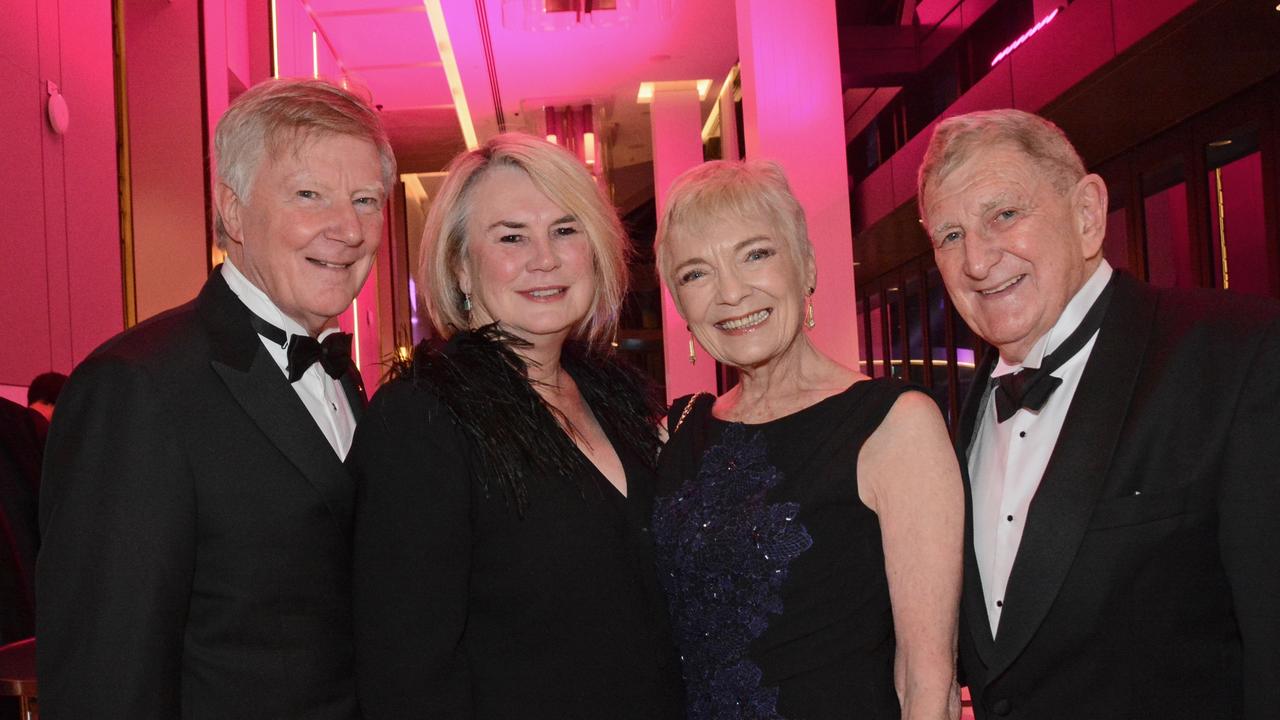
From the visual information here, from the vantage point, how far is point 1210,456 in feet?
5.65

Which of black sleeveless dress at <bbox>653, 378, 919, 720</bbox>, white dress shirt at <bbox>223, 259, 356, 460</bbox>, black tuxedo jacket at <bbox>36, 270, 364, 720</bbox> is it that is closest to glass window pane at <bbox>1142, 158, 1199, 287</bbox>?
black sleeveless dress at <bbox>653, 378, 919, 720</bbox>

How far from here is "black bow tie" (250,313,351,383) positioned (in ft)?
6.44

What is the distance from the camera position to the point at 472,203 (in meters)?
2.17

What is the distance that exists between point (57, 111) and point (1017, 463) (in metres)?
4.75

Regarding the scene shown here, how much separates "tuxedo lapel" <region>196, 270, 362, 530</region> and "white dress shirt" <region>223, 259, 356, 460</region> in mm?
46

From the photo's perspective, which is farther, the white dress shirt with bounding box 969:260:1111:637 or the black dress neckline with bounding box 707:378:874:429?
the black dress neckline with bounding box 707:378:874:429

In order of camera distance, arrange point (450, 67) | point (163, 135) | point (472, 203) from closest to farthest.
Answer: point (472, 203) → point (163, 135) → point (450, 67)

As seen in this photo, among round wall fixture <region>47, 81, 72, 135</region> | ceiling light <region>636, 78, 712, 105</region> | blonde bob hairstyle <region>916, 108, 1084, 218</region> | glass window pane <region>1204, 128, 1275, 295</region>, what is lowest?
blonde bob hairstyle <region>916, 108, 1084, 218</region>

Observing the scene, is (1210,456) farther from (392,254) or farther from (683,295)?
(392,254)

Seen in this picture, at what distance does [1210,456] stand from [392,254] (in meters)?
13.6

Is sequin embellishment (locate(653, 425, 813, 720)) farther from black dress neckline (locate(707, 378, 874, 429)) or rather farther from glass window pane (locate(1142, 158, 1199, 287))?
glass window pane (locate(1142, 158, 1199, 287))

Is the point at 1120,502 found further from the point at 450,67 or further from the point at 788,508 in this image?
the point at 450,67

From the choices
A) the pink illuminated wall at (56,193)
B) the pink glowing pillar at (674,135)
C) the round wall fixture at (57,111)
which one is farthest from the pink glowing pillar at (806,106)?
the pink glowing pillar at (674,135)

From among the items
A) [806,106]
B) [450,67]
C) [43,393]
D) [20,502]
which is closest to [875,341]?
[450,67]
